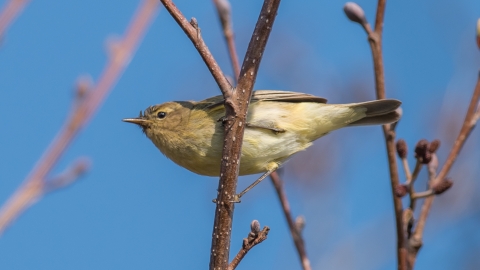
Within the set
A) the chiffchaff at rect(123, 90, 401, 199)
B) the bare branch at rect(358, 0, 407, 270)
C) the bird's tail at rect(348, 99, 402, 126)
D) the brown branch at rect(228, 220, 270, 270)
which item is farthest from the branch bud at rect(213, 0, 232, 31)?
the brown branch at rect(228, 220, 270, 270)

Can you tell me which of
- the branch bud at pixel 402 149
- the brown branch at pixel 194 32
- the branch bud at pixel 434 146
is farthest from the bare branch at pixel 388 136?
the brown branch at pixel 194 32

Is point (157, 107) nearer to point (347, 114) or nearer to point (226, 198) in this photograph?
point (347, 114)

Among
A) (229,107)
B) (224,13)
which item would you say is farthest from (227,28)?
(229,107)

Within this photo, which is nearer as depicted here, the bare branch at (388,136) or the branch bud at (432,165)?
the bare branch at (388,136)

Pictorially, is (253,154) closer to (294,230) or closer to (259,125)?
(259,125)

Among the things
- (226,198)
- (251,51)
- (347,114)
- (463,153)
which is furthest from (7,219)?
(463,153)

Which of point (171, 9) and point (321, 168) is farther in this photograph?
point (321, 168)

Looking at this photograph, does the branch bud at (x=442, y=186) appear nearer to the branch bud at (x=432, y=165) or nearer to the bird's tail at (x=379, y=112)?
the branch bud at (x=432, y=165)
